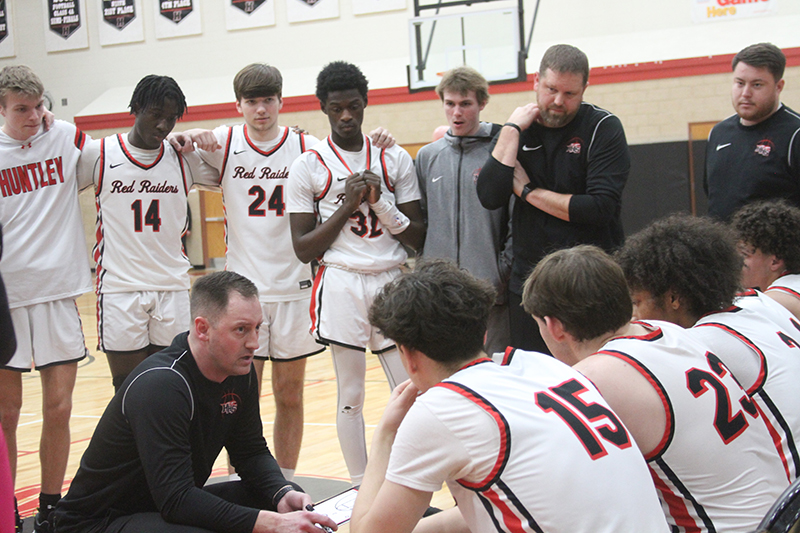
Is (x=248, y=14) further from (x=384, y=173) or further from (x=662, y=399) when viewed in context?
(x=662, y=399)

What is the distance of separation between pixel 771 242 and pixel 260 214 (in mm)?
2386

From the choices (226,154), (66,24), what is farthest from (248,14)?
(226,154)

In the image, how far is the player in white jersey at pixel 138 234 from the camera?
376 cm

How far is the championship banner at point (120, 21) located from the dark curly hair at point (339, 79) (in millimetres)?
14174

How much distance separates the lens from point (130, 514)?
2.50 m

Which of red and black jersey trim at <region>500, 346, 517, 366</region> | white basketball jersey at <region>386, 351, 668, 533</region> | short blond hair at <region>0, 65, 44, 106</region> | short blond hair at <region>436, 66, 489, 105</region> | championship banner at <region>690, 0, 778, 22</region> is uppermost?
championship banner at <region>690, 0, 778, 22</region>

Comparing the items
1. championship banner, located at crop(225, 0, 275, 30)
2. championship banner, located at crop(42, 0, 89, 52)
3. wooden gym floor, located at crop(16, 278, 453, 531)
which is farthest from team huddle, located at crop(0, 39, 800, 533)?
championship banner, located at crop(42, 0, 89, 52)

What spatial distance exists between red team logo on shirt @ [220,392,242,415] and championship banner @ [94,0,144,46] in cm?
1543

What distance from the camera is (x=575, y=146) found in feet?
11.5

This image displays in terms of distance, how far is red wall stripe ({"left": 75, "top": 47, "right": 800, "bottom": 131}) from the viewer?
40.9 ft

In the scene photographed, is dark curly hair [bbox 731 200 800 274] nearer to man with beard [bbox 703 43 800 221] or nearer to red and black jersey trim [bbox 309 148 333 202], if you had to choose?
man with beard [bbox 703 43 800 221]

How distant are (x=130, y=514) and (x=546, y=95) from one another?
2.41 m

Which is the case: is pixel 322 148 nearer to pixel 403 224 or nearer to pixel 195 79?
pixel 403 224

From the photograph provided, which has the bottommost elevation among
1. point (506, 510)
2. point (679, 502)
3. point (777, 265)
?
point (679, 502)
